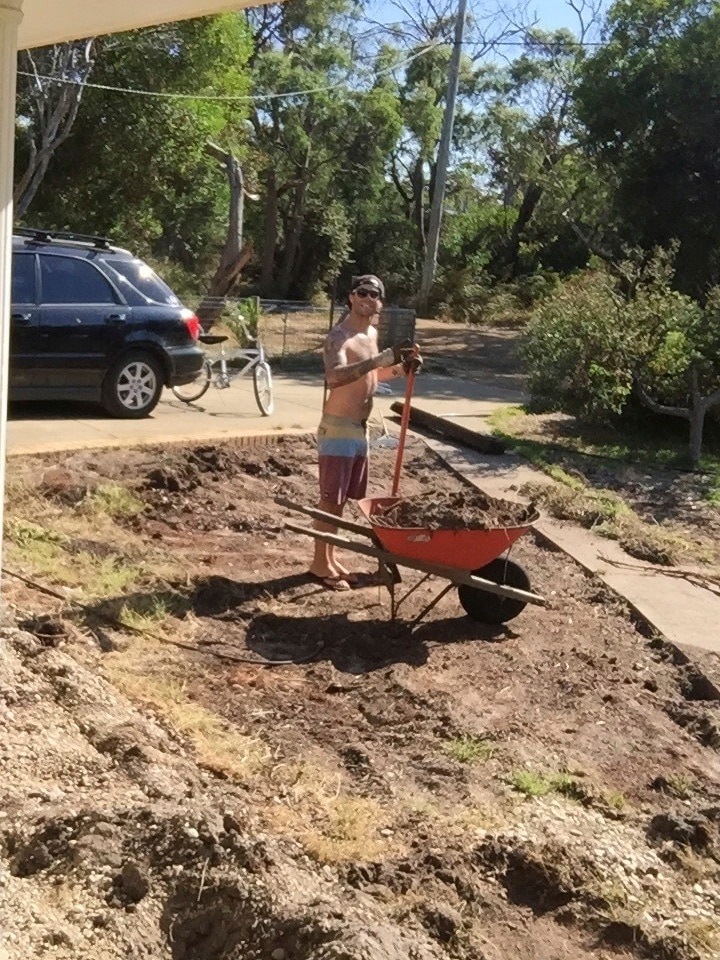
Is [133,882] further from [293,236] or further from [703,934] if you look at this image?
[293,236]

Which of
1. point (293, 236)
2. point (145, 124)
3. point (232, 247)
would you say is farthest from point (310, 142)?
point (145, 124)

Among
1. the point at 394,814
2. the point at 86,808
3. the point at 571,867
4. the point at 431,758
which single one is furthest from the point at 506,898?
the point at 86,808

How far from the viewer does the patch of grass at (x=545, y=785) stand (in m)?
4.88

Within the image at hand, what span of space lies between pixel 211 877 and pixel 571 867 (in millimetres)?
1372

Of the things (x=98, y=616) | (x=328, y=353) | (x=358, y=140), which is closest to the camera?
(x=98, y=616)

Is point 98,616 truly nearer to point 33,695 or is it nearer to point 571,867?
point 33,695

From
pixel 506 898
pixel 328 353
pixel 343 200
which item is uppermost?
pixel 343 200

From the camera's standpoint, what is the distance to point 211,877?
370 centimetres

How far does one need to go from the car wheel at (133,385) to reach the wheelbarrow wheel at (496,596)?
21.1 ft

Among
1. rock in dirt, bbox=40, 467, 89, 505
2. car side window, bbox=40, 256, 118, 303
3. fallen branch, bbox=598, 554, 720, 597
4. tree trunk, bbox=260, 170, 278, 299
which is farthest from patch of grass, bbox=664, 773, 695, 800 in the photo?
tree trunk, bbox=260, 170, 278, 299

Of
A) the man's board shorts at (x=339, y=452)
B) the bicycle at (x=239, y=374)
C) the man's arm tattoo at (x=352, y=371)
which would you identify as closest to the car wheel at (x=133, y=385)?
the bicycle at (x=239, y=374)

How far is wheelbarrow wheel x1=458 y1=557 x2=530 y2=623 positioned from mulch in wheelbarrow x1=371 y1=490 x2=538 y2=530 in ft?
1.05

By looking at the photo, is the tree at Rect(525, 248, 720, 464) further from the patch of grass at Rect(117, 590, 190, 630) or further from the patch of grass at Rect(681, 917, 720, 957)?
the patch of grass at Rect(681, 917, 720, 957)

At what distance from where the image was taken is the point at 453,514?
6586 mm
